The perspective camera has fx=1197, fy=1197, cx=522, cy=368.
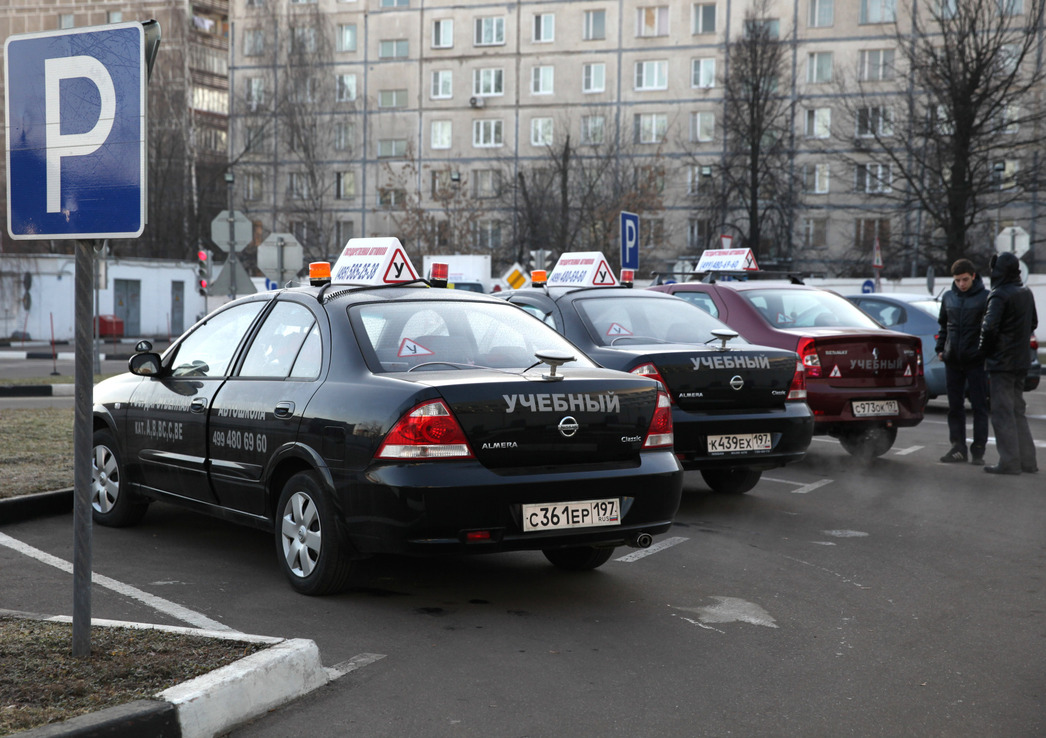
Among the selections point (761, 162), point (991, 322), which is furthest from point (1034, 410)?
point (761, 162)

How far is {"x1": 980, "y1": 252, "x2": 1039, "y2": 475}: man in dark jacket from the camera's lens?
10.2 metres

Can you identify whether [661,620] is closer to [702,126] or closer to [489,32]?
[702,126]

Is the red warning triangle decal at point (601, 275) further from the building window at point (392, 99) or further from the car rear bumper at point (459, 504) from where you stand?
the building window at point (392, 99)

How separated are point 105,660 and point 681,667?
6.94 feet

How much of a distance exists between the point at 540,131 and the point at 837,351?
179 feet

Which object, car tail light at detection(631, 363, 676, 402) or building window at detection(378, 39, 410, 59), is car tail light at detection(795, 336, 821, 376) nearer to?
car tail light at detection(631, 363, 676, 402)

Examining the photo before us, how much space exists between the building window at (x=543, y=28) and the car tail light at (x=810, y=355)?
183ft

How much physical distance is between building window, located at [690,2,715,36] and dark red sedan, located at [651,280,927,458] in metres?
52.3

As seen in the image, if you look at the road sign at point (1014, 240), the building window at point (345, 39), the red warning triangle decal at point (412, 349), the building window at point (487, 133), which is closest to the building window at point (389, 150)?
the building window at point (487, 133)

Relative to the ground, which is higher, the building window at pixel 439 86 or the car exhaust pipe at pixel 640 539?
the building window at pixel 439 86

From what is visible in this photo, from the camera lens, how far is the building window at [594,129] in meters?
60.8

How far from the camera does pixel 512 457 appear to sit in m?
5.31

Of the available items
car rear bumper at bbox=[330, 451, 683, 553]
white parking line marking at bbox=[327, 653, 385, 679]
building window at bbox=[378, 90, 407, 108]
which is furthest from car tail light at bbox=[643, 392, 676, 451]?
building window at bbox=[378, 90, 407, 108]

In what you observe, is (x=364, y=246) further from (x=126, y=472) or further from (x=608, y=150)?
(x=608, y=150)
